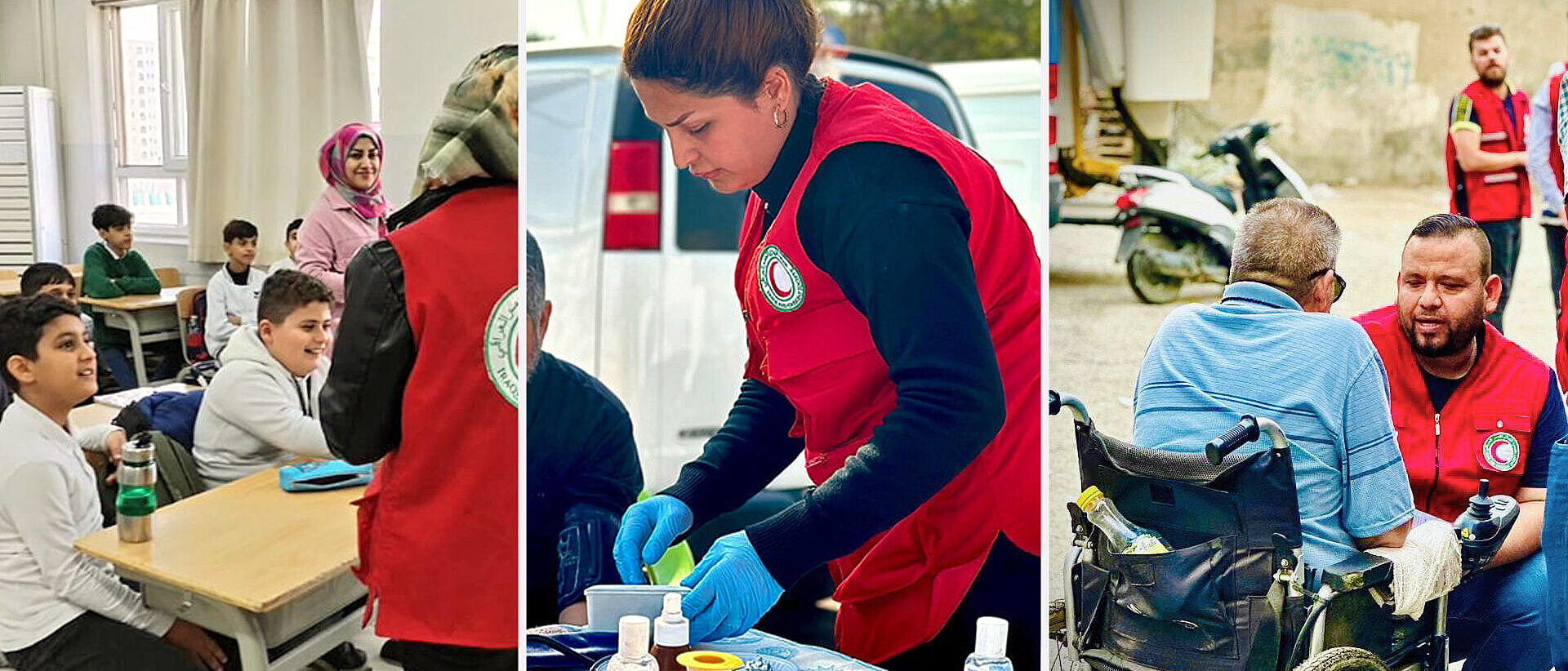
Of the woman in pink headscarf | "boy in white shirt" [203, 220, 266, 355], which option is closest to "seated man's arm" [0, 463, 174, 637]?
"boy in white shirt" [203, 220, 266, 355]

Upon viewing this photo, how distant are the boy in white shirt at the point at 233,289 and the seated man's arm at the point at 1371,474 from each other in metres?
2.03

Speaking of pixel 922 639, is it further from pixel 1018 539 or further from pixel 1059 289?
pixel 1059 289

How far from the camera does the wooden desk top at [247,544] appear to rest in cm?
242

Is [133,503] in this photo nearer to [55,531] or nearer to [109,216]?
[55,531]

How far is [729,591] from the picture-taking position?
246 cm

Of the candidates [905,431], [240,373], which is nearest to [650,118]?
[905,431]

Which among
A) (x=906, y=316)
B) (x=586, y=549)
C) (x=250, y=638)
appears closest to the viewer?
(x=906, y=316)

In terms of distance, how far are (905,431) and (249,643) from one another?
1.26 metres

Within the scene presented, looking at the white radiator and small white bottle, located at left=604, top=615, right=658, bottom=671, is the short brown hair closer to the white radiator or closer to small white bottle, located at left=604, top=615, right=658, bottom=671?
small white bottle, located at left=604, top=615, right=658, bottom=671

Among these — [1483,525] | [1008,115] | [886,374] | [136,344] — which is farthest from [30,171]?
[1483,525]

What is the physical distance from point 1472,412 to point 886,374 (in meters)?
1.10

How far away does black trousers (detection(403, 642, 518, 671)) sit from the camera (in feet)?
8.38

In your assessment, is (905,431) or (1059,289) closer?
(905,431)

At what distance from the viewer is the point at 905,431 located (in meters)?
2.36
